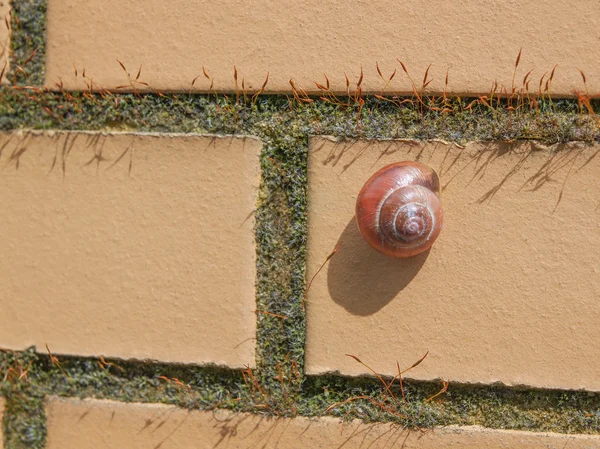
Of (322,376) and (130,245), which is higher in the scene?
(130,245)

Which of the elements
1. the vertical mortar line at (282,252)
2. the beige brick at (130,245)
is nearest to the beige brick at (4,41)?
the beige brick at (130,245)

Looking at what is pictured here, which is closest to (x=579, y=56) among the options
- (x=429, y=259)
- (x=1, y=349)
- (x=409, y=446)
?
(x=429, y=259)

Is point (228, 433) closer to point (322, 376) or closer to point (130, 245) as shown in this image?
point (322, 376)

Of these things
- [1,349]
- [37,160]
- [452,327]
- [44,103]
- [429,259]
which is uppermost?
[44,103]

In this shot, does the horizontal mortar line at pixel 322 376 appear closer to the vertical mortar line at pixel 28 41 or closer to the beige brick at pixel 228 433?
the beige brick at pixel 228 433

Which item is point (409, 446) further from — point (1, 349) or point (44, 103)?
point (44, 103)

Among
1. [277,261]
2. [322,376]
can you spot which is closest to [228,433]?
[322,376]

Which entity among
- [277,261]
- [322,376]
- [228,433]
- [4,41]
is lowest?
[228,433]
